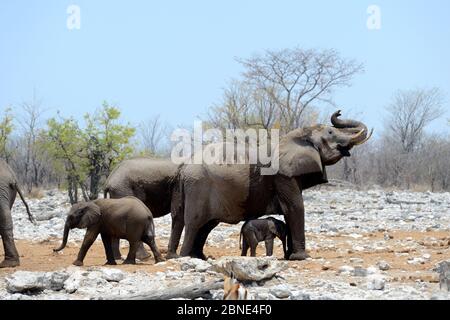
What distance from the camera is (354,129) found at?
14695mm

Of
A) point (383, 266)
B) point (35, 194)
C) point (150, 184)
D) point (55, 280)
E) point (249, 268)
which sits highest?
point (150, 184)

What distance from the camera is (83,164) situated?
29.9 meters

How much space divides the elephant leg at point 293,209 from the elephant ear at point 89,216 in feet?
9.21

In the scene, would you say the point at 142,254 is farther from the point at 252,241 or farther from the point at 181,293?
the point at 181,293

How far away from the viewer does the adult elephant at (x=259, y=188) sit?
14.2 metres

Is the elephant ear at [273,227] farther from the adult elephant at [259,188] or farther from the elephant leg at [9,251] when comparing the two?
the elephant leg at [9,251]

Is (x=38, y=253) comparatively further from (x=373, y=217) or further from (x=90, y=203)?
(x=373, y=217)

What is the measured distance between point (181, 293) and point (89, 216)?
4598 millimetres

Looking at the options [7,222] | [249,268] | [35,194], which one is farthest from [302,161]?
[35,194]

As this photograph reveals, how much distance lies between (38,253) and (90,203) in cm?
404
